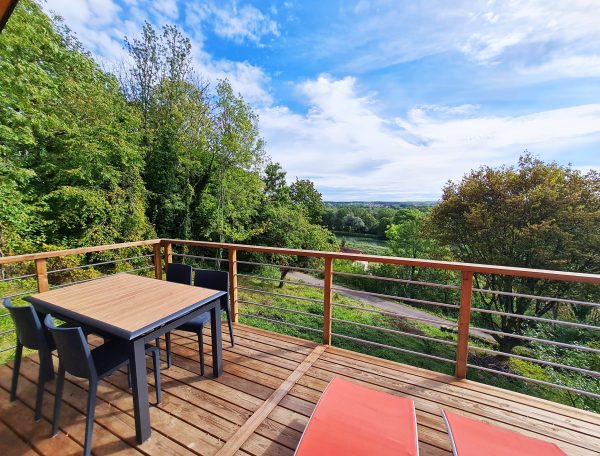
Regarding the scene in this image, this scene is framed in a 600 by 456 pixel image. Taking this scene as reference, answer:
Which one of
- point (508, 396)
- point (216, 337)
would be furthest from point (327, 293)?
point (508, 396)

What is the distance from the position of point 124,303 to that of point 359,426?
1.71 metres

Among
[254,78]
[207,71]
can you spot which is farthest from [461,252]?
[207,71]

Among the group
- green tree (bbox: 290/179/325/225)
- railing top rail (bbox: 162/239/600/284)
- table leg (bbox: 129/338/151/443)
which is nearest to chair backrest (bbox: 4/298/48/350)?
table leg (bbox: 129/338/151/443)

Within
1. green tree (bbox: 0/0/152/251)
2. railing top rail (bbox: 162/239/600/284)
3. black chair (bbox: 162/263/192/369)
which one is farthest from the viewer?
green tree (bbox: 0/0/152/251)

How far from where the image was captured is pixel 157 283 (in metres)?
2.38

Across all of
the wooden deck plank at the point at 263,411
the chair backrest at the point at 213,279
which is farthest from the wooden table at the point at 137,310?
the wooden deck plank at the point at 263,411

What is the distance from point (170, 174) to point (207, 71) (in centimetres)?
410

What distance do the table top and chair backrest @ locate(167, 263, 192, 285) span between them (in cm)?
43

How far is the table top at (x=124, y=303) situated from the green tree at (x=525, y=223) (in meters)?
8.48

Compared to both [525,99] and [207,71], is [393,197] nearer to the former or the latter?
[525,99]

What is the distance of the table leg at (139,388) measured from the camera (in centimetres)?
149

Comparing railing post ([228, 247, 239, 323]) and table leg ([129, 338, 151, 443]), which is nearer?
table leg ([129, 338, 151, 443])

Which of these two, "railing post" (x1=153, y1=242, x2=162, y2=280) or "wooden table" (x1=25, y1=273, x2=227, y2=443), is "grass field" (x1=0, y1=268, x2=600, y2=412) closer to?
"railing post" (x1=153, y1=242, x2=162, y2=280)

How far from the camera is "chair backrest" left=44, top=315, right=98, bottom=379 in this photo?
1361 mm
